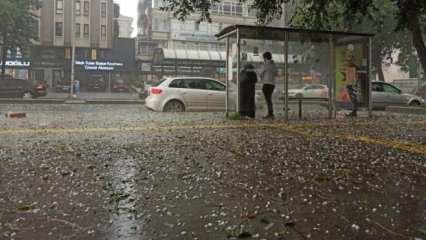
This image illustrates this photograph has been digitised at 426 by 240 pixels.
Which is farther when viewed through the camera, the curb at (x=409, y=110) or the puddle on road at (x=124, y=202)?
the curb at (x=409, y=110)

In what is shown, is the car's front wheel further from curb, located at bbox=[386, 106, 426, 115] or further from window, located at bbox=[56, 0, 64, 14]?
window, located at bbox=[56, 0, 64, 14]

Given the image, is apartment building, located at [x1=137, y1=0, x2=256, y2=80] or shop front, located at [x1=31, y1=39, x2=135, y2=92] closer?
shop front, located at [x1=31, y1=39, x2=135, y2=92]

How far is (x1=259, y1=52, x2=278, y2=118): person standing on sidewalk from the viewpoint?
47.8ft

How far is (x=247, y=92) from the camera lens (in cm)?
1447

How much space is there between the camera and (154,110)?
18844 millimetres

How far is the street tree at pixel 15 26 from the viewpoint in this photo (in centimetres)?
3960

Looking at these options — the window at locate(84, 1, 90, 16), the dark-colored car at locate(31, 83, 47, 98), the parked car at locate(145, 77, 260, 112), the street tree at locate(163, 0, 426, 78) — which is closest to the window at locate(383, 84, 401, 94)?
the parked car at locate(145, 77, 260, 112)

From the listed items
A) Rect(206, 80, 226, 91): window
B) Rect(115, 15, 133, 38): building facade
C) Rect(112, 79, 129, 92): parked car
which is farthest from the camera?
Rect(115, 15, 133, 38): building facade

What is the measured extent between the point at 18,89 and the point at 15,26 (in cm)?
1075

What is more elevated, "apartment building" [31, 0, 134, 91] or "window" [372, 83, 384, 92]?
"apartment building" [31, 0, 134, 91]

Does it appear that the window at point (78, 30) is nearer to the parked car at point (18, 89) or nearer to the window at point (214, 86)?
the parked car at point (18, 89)

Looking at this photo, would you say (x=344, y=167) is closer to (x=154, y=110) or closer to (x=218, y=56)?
(x=154, y=110)

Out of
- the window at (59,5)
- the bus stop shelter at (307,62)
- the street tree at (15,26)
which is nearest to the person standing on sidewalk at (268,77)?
the bus stop shelter at (307,62)

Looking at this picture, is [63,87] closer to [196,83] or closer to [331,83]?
[196,83]
